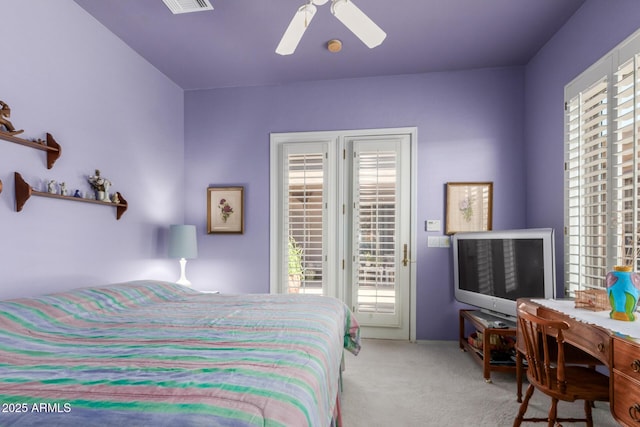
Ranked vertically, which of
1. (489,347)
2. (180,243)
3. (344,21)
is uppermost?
(344,21)

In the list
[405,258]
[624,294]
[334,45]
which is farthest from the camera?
[405,258]

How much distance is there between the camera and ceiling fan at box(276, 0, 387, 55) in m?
1.68

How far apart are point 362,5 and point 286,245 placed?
233 cm

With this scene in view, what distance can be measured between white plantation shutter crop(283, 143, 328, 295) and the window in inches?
83.6

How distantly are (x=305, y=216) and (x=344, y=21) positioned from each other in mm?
2143

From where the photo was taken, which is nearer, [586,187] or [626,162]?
[626,162]

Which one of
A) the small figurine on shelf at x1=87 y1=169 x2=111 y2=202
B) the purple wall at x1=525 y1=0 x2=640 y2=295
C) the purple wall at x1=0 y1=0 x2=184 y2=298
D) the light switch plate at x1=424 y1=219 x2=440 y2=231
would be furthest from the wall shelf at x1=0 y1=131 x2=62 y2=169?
the purple wall at x1=525 y1=0 x2=640 y2=295

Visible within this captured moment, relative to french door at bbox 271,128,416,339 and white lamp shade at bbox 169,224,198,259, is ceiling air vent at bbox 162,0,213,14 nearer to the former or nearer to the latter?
french door at bbox 271,128,416,339

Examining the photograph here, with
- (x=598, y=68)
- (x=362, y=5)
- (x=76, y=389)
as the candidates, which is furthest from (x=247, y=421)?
(x=598, y=68)

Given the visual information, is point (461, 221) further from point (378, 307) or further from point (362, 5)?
point (362, 5)

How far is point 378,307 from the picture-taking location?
3.46 metres

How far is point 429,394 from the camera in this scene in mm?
2311

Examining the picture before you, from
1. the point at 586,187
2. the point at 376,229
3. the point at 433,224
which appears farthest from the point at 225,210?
the point at 586,187

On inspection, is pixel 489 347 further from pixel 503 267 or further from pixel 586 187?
pixel 586 187
